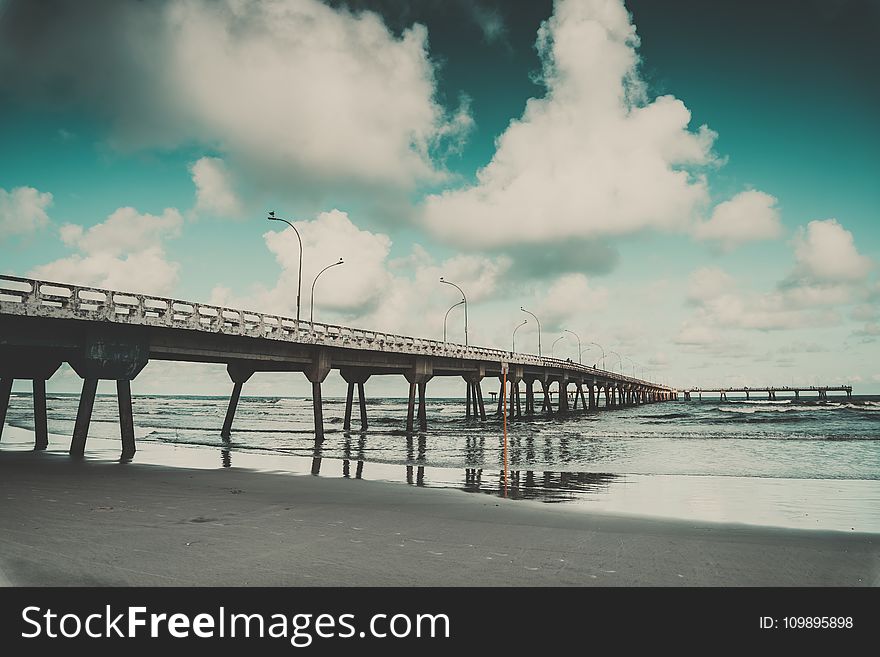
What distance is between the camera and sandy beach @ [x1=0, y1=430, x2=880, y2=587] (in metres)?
6.51

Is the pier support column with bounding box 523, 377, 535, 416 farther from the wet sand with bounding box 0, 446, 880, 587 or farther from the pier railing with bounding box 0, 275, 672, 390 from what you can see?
the wet sand with bounding box 0, 446, 880, 587

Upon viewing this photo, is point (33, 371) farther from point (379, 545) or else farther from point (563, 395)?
point (563, 395)

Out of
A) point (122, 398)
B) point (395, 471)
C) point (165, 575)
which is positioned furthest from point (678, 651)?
point (122, 398)

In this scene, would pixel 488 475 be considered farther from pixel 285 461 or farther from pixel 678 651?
pixel 678 651

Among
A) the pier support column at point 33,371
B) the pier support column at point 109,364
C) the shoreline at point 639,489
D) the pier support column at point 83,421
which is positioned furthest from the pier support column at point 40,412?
the pier support column at point 83,421

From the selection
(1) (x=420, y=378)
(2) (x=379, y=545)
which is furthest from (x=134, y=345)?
(1) (x=420, y=378)

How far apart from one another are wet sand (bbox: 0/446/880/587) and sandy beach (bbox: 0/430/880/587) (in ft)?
0.09

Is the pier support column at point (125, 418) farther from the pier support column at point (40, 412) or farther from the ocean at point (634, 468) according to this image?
the pier support column at point (40, 412)

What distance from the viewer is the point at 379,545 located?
8.12 meters

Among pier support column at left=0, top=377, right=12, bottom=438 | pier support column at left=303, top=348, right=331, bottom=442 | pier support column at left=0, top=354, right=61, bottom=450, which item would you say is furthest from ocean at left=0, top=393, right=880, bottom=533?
pier support column at left=303, top=348, right=331, bottom=442

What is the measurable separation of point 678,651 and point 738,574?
8.79ft

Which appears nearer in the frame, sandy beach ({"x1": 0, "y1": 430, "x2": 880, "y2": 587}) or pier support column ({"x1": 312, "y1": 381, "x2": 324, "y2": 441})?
sandy beach ({"x1": 0, "y1": 430, "x2": 880, "y2": 587})

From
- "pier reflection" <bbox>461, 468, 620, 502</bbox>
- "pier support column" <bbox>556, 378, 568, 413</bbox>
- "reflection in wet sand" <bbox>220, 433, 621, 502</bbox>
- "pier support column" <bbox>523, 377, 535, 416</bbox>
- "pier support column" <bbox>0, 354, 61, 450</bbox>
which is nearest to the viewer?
"pier reflection" <bbox>461, 468, 620, 502</bbox>

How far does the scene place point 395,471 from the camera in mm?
20250
